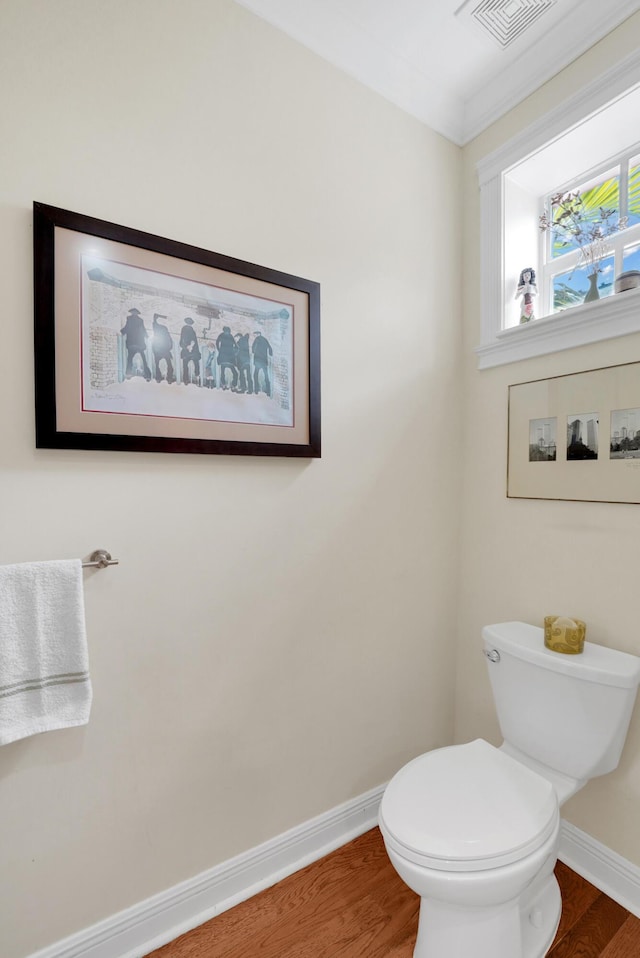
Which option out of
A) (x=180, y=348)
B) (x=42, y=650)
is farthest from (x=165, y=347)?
(x=42, y=650)

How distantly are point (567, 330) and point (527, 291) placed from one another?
0.92 ft

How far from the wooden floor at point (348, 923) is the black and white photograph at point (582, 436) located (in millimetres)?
1290

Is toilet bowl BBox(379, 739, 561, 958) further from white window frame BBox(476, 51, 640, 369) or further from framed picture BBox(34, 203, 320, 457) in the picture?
white window frame BBox(476, 51, 640, 369)

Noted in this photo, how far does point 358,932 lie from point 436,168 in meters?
2.46

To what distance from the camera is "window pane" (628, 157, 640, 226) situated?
1.53 meters

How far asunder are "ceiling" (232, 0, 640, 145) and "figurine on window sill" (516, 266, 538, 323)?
0.58 m

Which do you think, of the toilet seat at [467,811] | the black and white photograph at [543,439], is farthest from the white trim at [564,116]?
the toilet seat at [467,811]

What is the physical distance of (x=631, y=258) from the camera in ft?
5.05

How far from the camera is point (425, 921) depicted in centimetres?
114

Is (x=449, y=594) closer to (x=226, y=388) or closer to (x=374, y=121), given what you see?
(x=226, y=388)

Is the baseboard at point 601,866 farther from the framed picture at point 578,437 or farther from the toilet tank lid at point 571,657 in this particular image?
the framed picture at point 578,437

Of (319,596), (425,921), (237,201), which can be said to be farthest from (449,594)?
(237,201)

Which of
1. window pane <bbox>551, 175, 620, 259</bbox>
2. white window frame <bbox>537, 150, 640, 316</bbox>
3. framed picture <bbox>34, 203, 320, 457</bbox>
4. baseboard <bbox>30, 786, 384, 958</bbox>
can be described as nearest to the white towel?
framed picture <bbox>34, 203, 320, 457</bbox>

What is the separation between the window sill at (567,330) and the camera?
4.41 feet
